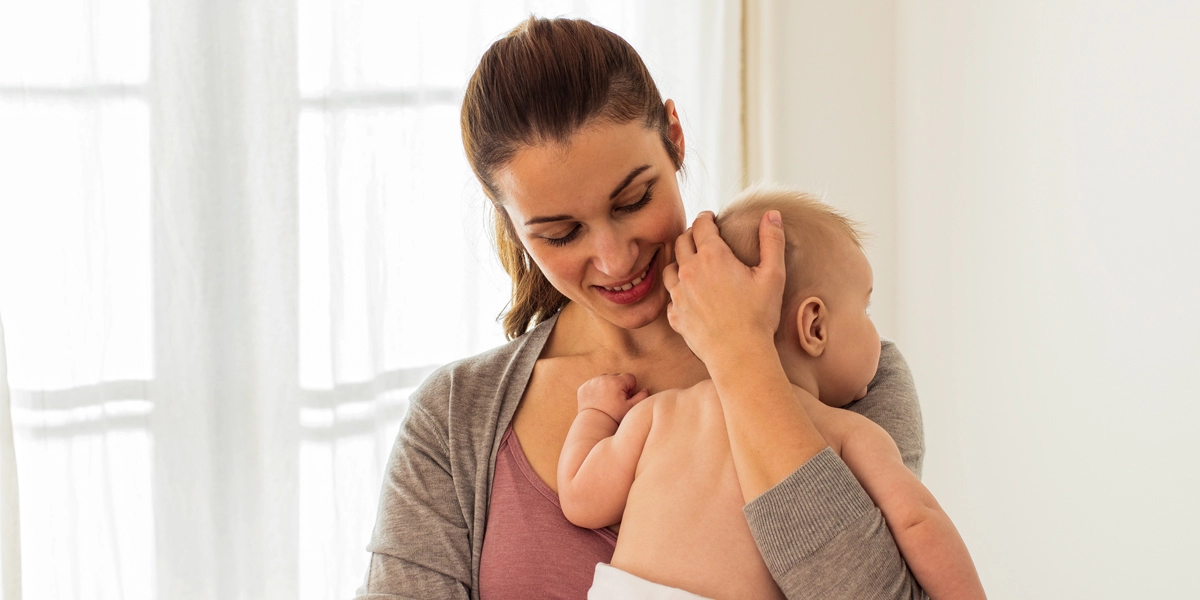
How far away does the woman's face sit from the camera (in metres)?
1.24

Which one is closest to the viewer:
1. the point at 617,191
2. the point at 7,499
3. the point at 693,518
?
the point at 693,518

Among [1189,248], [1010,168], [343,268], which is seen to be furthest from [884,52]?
A: [343,268]

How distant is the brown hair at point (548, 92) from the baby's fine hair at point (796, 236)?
161mm

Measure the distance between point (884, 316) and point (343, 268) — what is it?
1.71 meters

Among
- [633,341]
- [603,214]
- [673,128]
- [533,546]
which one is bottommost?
[533,546]

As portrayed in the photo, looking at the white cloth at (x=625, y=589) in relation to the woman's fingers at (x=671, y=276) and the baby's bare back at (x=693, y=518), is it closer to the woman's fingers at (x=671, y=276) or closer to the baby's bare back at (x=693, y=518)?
the baby's bare back at (x=693, y=518)

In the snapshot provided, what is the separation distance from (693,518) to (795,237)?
432 millimetres

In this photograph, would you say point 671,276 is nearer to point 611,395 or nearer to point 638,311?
point 638,311

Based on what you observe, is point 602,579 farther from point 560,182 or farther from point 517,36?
point 517,36

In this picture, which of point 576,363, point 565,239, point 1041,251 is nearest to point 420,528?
point 576,363

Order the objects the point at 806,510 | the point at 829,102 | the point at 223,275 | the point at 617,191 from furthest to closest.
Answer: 1. the point at 829,102
2. the point at 223,275
3. the point at 617,191
4. the point at 806,510

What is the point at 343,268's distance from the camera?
2500 mm

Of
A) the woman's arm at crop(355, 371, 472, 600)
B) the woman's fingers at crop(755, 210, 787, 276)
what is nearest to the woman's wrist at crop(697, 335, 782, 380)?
the woman's fingers at crop(755, 210, 787, 276)

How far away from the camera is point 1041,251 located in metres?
2.43
